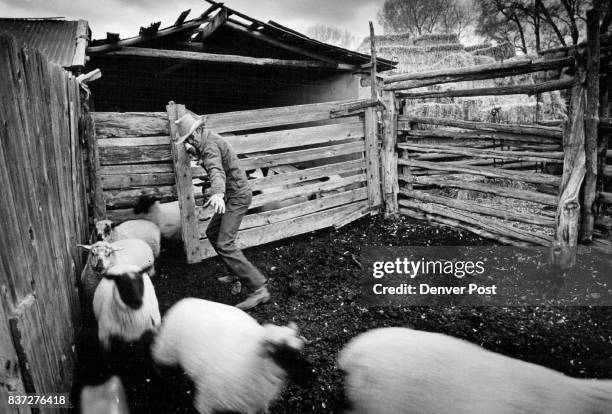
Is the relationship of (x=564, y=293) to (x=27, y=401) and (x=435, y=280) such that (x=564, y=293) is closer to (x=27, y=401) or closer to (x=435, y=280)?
(x=435, y=280)

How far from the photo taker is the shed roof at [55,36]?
6418 mm

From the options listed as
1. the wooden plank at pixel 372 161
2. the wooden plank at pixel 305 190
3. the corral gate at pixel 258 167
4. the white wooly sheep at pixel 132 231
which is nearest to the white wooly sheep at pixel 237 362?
the white wooly sheep at pixel 132 231

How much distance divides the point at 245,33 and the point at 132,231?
4706 mm

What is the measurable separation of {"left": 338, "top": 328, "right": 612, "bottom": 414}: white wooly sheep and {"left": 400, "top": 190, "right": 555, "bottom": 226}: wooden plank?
3326 mm

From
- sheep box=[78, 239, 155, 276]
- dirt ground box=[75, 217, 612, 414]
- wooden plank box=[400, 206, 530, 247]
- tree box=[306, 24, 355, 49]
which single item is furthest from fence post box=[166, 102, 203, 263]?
tree box=[306, 24, 355, 49]

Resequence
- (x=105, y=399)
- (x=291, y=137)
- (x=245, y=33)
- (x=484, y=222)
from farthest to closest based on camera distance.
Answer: (x=245, y=33) < (x=291, y=137) < (x=484, y=222) < (x=105, y=399)

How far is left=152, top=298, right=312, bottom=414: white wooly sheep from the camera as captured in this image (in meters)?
2.30

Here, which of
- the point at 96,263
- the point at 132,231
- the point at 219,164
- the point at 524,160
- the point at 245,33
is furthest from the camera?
the point at 245,33

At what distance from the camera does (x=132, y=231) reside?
15.9ft

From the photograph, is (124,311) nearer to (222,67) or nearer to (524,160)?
(524,160)

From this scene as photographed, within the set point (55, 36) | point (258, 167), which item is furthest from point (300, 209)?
point (55, 36)

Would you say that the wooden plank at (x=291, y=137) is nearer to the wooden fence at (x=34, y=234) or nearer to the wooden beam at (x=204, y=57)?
the wooden fence at (x=34, y=234)

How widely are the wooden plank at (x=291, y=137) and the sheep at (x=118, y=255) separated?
188 cm

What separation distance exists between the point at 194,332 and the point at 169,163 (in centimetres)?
326
